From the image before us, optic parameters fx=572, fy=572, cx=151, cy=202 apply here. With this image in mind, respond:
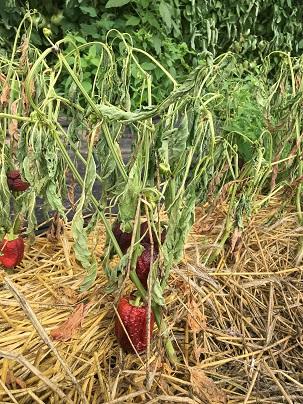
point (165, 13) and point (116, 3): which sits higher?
point (116, 3)

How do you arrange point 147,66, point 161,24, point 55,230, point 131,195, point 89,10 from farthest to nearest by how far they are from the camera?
point 161,24, point 89,10, point 147,66, point 55,230, point 131,195

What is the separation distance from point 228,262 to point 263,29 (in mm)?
3354

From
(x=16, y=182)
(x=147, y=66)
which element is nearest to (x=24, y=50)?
(x=16, y=182)

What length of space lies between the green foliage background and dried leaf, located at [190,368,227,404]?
2.07 meters

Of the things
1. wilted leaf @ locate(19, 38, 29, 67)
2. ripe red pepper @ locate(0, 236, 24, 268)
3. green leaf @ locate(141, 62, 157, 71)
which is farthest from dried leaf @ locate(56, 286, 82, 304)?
green leaf @ locate(141, 62, 157, 71)

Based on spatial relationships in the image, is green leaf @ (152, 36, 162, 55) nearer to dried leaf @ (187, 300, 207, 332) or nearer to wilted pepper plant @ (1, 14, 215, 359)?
wilted pepper plant @ (1, 14, 215, 359)

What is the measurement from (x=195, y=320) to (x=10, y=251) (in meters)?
0.44

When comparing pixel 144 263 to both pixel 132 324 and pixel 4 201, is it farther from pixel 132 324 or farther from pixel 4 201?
pixel 4 201

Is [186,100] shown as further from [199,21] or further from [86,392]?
[199,21]

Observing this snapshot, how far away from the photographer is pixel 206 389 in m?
0.94

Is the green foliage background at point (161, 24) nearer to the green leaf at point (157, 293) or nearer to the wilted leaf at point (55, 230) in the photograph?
the wilted leaf at point (55, 230)

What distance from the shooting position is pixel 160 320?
0.98 metres

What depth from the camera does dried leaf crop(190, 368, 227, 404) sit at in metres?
0.93

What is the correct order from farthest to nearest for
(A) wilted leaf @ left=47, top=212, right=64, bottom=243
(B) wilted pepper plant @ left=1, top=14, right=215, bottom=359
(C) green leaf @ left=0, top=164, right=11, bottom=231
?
(A) wilted leaf @ left=47, top=212, right=64, bottom=243
(C) green leaf @ left=0, top=164, right=11, bottom=231
(B) wilted pepper plant @ left=1, top=14, right=215, bottom=359
